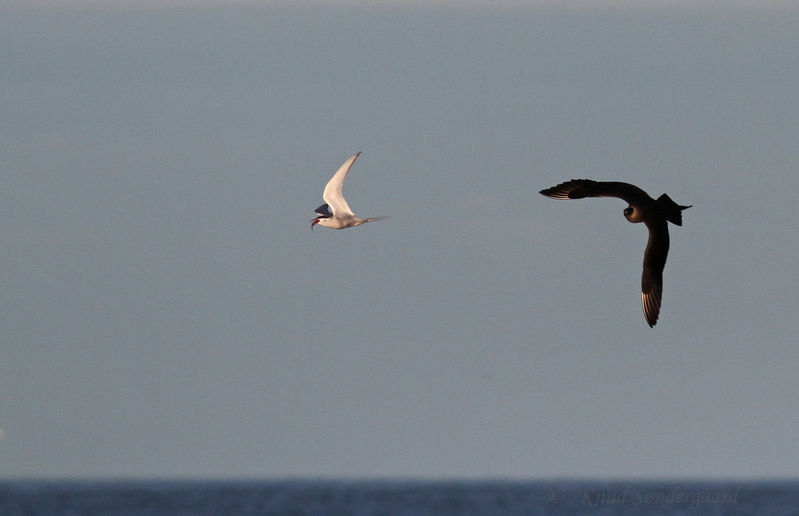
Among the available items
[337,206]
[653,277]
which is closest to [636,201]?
[653,277]

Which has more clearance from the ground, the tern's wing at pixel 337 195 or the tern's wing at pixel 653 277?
the tern's wing at pixel 337 195

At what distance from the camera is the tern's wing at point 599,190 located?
1271 inches

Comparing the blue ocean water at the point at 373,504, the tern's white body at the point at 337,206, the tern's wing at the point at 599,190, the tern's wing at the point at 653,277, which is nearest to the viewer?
the tern's wing at the point at 599,190

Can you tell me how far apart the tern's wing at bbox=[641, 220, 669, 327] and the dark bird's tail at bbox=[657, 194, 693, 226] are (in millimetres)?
593

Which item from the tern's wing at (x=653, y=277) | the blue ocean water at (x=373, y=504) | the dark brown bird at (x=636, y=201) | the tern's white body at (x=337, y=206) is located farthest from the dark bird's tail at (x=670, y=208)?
the blue ocean water at (x=373, y=504)

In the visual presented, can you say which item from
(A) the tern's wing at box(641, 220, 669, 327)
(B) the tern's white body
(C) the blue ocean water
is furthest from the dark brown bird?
(C) the blue ocean water

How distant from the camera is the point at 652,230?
32781 mm

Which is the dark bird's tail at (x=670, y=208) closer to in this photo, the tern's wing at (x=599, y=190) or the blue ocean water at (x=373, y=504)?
the tern's wing at (x=599, y=190)

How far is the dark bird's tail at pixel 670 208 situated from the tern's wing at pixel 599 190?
36 cm

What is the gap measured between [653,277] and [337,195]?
370 inches

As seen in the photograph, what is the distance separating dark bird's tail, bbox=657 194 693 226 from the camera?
32.4 meters

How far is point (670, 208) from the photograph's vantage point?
106ft

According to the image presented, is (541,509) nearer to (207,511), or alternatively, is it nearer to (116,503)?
(207,511)

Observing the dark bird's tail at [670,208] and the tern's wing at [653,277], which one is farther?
the tern's wing at [653,277]
